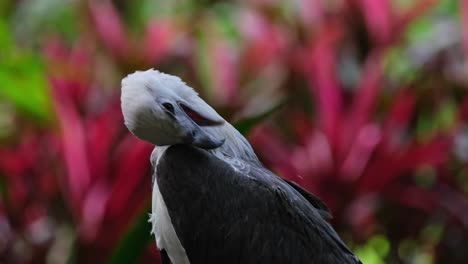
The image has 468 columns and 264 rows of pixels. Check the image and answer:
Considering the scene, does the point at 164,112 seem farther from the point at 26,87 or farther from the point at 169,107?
the point at 26,87

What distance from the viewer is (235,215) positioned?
40.6 inches

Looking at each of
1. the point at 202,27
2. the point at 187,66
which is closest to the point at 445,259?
the point at 187,66

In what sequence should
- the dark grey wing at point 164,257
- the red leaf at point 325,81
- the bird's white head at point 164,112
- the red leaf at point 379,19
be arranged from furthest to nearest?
1. the red leaf at point 379,19
2. the red leaf at point 325,81
3. the dark grey wing at point 164,257
4. the bird's white head at point 164,112

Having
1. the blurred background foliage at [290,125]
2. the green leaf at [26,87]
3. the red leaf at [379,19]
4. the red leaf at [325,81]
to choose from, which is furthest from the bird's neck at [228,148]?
the red leaf at [379,19]

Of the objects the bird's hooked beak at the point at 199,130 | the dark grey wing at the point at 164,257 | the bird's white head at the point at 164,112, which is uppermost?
the bird's white head at the point at 164,112

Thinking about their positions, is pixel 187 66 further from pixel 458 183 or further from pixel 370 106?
pixel 458 183

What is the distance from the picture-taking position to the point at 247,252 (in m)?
1.04

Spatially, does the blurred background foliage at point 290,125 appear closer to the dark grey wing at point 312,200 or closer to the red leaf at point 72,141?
the red leaf at point 72,141

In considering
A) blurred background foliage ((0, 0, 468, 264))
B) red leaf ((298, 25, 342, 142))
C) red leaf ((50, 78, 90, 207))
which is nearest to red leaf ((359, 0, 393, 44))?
blurred background foliage ((0, 0, 468, 264))

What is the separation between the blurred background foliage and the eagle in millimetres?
670

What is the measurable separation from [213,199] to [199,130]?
0.31ft

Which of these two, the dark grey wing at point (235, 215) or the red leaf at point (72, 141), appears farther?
the red leaf at point (72, 141)

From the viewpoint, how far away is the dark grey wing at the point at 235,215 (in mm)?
1002

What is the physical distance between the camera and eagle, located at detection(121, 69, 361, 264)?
966 millimetres
